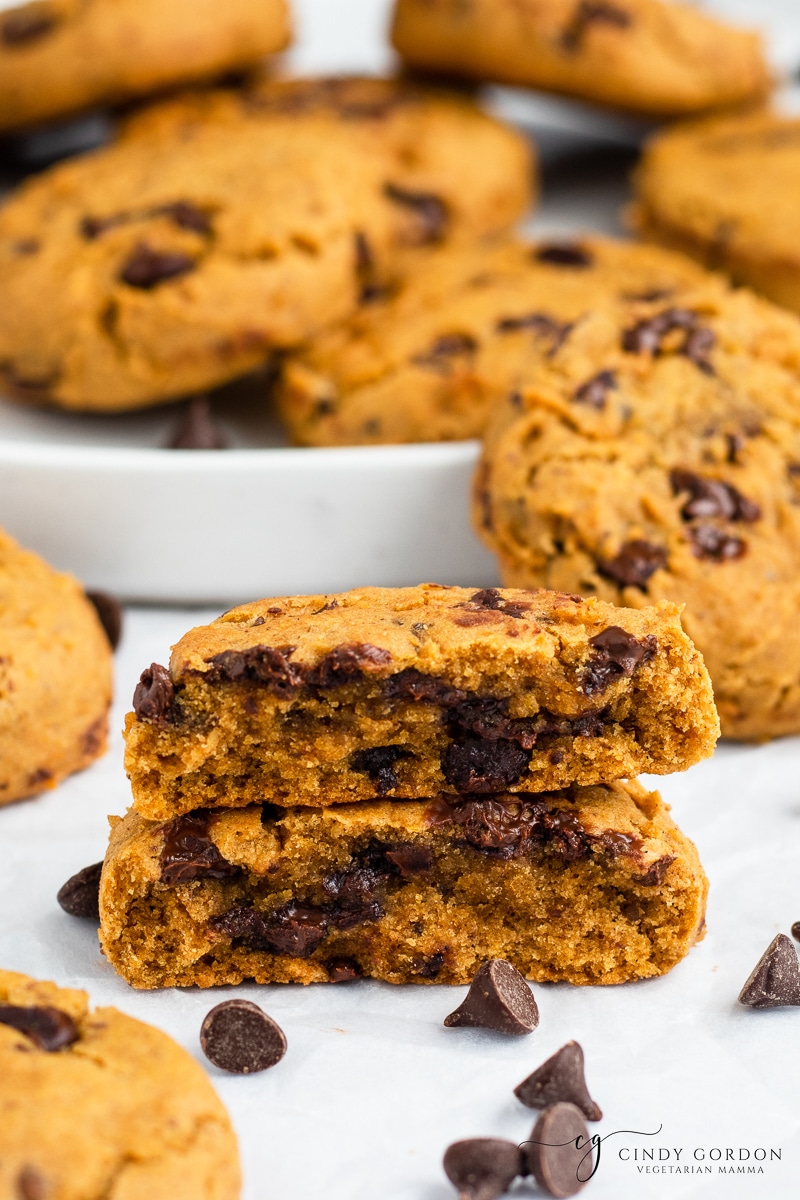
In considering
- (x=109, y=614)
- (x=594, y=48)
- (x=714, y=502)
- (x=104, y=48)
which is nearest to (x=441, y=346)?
(x=714, y=502)

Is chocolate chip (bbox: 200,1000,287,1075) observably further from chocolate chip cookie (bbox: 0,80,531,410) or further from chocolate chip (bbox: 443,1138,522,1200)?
chocolate chip cookie (bbox: 0,80,531,410)

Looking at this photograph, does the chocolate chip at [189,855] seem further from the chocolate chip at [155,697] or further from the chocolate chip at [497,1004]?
the chocolate chip at [497,1004]

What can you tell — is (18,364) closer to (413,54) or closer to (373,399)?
(373,399)

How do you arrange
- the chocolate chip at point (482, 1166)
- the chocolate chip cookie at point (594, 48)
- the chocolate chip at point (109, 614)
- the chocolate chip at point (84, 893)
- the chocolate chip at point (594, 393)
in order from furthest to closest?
the chocolate chip cookie at point (594, 48), the chocolate chip at point (109, 614), the chocolate chip at point (594, 393), the chocolate chip at point (84, 893), the chocolate chip at point (482, 1166)

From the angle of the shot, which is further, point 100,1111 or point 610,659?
point 610,659

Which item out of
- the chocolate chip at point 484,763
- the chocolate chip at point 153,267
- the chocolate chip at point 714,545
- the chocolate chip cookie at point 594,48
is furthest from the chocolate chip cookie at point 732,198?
Answer: the chocolate chip at point 484,763

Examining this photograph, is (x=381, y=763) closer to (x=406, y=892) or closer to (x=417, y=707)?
(x=417, y=707)
